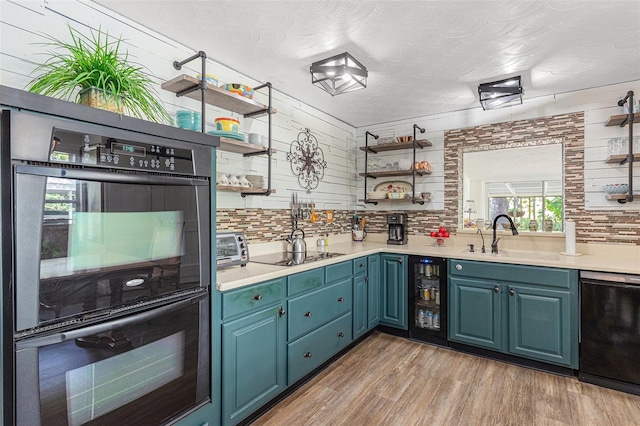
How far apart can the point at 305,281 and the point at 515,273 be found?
179 cm

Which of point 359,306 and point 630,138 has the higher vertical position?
point 630,138

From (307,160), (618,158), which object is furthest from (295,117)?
(618,158)

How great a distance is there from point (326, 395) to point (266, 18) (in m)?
2.53

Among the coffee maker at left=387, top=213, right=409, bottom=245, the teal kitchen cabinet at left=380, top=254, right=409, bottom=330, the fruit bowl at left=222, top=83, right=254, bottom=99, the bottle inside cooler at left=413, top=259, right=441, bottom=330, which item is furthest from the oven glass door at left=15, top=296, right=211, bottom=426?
the coffee maker at left=387, top=213, right=409, bottom=245

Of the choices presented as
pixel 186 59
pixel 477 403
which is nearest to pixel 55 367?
pixel 186 59

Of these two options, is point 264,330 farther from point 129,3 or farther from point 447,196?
point 447,196

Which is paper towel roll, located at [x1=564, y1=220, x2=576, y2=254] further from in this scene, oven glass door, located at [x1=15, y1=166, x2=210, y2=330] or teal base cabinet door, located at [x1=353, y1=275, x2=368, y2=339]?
oven glass door, located at [x1=15, y1=166, x2=210, y2=330]

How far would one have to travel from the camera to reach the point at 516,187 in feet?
11.5

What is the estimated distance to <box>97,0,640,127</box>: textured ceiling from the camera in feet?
6.07

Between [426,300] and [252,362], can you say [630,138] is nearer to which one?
[426,300]

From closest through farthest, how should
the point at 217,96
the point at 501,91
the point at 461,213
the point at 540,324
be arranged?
the point at 217,96, the point at 540,324, the point at 501,91, the point at 461,213

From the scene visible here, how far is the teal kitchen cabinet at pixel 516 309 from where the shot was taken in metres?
2.55

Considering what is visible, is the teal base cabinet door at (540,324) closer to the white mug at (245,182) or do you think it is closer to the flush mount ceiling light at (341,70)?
the flush mount ceiling light at (341,70)

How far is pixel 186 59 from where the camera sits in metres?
2.23
